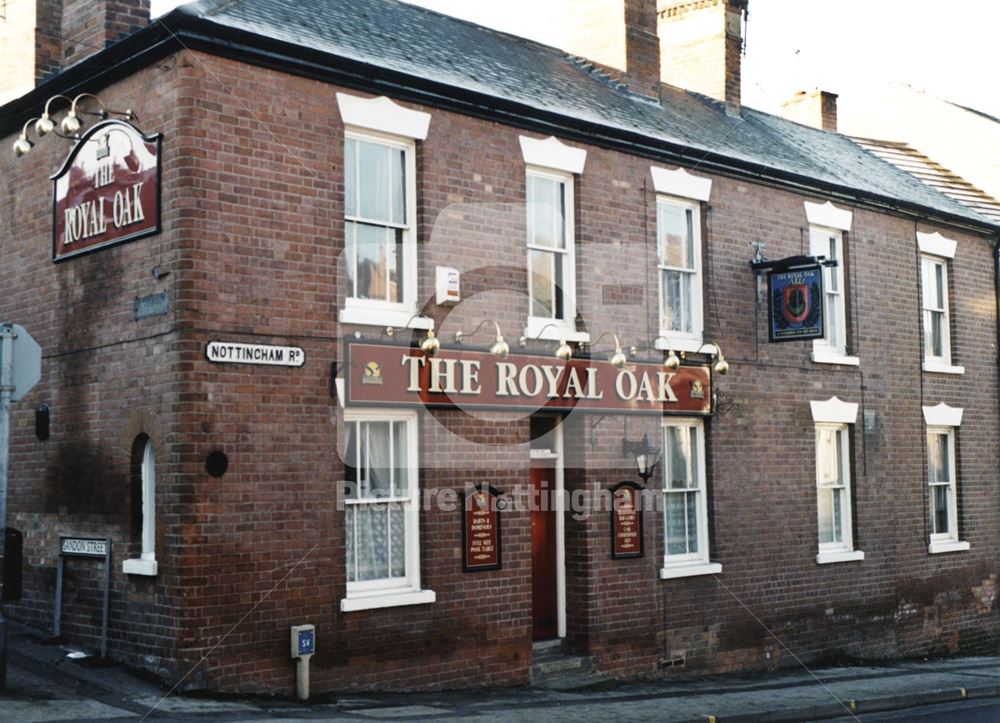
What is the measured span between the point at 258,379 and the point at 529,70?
6.63 meters

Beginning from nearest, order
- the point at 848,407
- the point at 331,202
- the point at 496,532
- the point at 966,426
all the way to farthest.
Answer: the point at 331,202, the point at 496,532, the point at 848,407, the point at 966,426

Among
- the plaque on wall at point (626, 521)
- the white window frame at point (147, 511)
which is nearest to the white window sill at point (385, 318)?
the white window frame at point (147, 511)

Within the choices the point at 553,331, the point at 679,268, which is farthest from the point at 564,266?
the point at 679,268

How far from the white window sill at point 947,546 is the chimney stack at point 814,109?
843 cm

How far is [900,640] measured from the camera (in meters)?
18.3

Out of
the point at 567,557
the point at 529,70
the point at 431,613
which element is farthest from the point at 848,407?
the point at 431,613

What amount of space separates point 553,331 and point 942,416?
29.0 ft

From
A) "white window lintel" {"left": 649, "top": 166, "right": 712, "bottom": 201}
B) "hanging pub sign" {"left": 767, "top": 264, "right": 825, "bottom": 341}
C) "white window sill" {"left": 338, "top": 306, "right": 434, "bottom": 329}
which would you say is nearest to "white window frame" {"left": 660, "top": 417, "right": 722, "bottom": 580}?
"hanging pub sign" {"left": 767, "top": 264, "right": 825, "bottom": 341}

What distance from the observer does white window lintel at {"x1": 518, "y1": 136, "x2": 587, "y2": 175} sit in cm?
1378

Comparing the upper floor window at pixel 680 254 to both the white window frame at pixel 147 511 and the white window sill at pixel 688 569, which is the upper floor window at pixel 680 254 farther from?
the white window frame at pixel 147 511

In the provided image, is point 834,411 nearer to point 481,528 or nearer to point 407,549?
point 481,528

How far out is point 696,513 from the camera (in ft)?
51.0

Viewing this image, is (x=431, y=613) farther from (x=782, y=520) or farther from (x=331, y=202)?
(x=782, y=520)

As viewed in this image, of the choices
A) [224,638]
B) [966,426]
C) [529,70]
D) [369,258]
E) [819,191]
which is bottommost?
[224,638]
